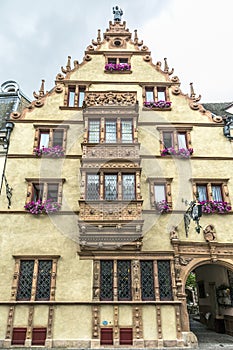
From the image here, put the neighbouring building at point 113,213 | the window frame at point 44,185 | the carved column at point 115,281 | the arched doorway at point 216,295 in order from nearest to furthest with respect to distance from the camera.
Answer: the neighbouring building at point 113,213 < the carved column at point 115,281 < the window frame at point 44,185 < the arched doorway at point 216,295

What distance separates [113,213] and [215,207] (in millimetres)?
5251

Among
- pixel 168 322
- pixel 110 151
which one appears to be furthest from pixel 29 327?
pixel 110 151

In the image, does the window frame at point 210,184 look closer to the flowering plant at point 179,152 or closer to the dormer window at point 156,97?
the flowering plant at point 179,152

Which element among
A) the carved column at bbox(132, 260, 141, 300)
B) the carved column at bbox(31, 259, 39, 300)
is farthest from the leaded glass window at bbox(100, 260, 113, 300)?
the carved column at bbox(31, 259, 39, 300)

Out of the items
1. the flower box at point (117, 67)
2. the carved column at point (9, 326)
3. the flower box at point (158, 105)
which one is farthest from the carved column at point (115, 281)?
the flower box at point (117, 67)

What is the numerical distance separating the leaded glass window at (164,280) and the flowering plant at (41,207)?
18.7 feet

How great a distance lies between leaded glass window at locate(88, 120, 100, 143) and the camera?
650 inches

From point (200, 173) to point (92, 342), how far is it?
383 inches

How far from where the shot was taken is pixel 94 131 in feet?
54.9

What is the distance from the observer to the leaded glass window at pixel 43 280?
44.7ft

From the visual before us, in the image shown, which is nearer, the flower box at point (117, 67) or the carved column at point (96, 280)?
the carved column at point (96, 280)

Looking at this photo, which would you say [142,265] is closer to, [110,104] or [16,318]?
[16,318]

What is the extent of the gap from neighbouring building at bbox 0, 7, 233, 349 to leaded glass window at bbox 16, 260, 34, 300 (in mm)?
45

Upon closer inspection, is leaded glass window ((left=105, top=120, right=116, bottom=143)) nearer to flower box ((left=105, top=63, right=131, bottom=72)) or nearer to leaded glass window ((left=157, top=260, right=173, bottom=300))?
flower box ((left=105, top=63, right=131, bottom=72))
